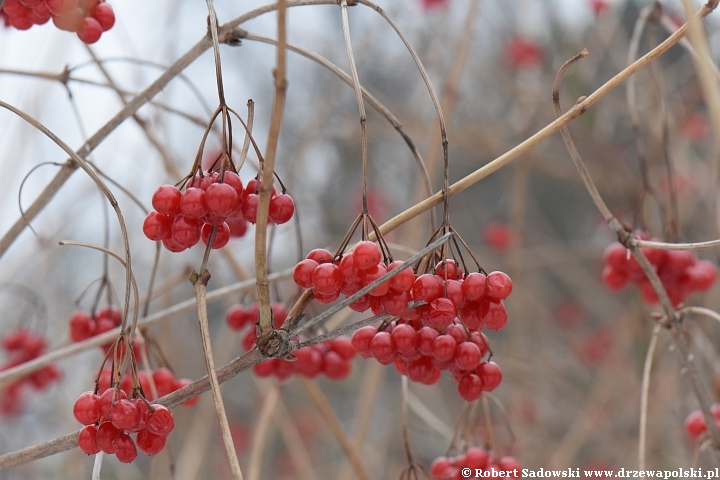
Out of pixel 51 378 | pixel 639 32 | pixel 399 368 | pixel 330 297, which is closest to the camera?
pixel 330 297

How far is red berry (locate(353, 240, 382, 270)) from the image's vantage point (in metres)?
0.60

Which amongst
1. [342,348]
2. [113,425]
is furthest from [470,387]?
[113,425]

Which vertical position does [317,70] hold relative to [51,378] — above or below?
above

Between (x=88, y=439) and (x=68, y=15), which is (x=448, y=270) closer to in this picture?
(x=88, y=439)

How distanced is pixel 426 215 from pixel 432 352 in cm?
162

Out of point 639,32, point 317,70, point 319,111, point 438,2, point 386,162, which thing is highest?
point 317,70

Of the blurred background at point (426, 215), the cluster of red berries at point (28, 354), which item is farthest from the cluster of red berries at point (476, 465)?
the cluster of red berries at point (28, 354)

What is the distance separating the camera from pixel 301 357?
0.94 metres

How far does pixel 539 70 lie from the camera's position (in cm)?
298

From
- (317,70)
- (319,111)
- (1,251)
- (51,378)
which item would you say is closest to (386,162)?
(317,70)

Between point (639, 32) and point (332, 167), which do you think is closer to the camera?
point (639, 32)

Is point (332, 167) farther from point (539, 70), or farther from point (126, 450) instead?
point (126, 450)

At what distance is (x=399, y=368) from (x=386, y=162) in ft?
10.8

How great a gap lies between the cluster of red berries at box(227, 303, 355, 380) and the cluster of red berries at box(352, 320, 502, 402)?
7.8 inches
